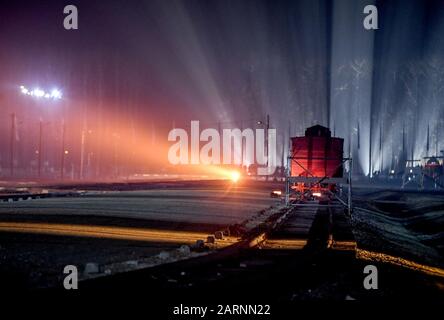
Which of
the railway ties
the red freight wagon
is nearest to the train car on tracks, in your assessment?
the red freight wagon

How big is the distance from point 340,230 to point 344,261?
6.41m

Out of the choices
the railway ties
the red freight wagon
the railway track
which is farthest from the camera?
the red freight wagon

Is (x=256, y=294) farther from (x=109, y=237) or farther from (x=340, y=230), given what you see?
(x=340, y=230)

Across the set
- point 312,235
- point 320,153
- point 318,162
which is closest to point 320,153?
point 320,153

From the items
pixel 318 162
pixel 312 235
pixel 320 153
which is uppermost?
pixel 320 153

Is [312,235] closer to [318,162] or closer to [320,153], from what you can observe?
[318,162]

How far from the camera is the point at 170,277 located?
8.52 meters

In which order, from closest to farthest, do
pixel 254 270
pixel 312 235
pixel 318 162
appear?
pixel 254 270 → pixel 312 235 → pixel 318 162

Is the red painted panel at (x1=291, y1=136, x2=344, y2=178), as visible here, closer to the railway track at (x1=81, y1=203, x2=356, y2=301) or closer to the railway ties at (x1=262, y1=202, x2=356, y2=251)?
the railway ties at (x1=262, y1=202, x2=356, y2=251)

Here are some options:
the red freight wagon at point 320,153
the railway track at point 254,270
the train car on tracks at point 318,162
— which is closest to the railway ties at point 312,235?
the railway track at point 254,270

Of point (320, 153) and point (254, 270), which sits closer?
point (254, 270)

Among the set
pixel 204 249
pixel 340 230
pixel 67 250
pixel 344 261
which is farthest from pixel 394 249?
pixel 67 250

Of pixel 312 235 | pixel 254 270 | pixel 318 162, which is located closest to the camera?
pixel 254 270

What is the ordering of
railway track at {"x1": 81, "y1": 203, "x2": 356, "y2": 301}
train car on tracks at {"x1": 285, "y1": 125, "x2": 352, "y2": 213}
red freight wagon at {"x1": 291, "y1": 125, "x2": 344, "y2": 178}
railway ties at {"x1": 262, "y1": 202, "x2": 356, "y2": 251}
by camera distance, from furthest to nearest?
red freight wagon at {"x1": 291, "y1": 125, "x2": 344, "y2": 178} → train car on tracks at {"x1": 285, "y1": 125, "x2": 352, "y2": 213} → railway ties at {"x1": 262, "y1": 202, "x2": 356, "y2": 251} → railway track at {"x1": 81, "y1": 203, "x2": 356, "y2": 301}
